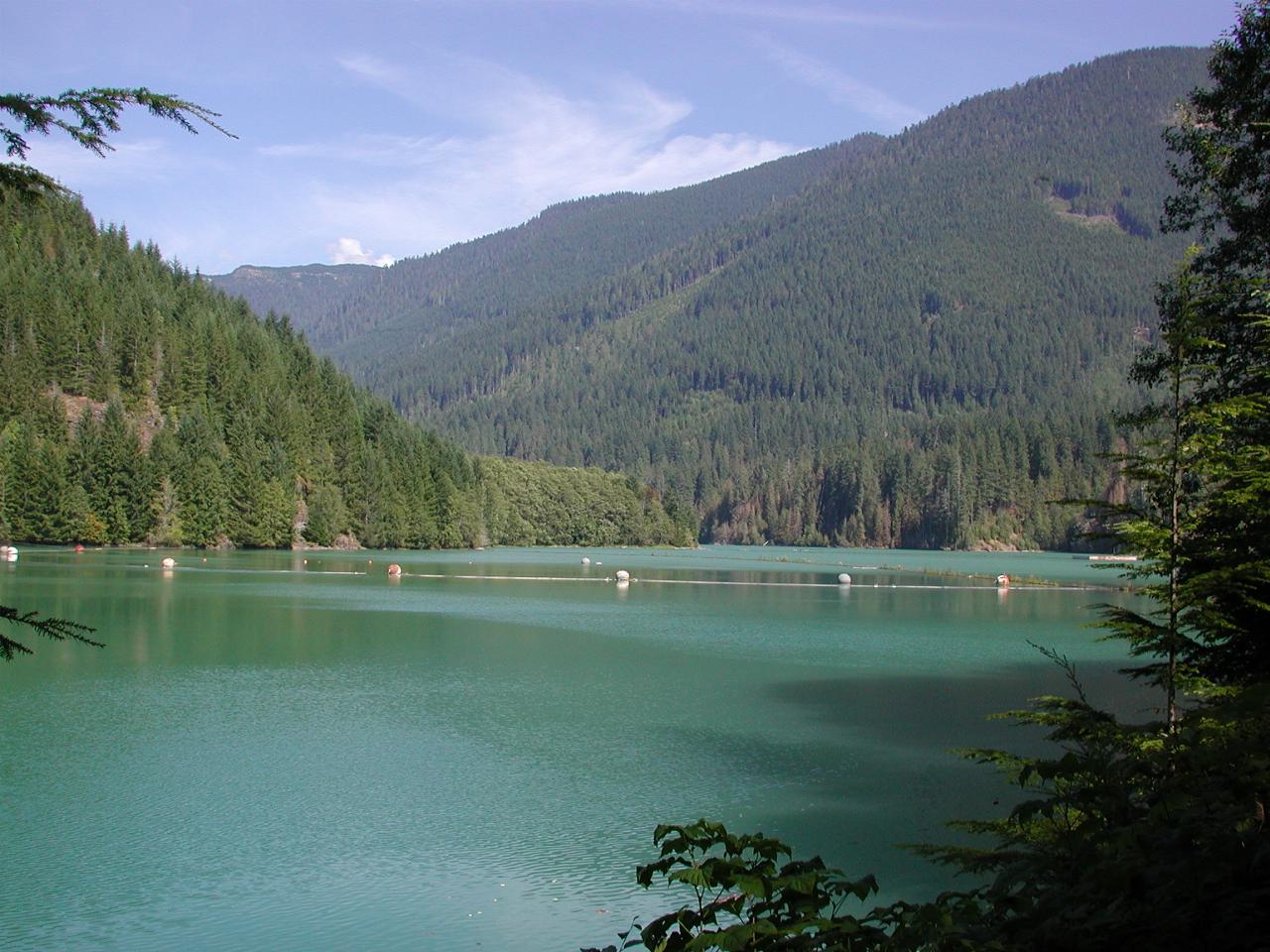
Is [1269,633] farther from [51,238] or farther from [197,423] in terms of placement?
[51,238]

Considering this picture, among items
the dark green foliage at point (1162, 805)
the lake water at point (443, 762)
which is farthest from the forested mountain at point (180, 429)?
the dark green foliage at point (1162, 805)

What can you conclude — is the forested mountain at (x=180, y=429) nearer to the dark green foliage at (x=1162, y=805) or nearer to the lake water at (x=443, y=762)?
the lake water at (x=443, y=762)

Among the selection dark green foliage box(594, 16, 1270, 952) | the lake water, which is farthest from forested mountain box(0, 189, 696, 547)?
dark green foliage box(594, 16, 1270, 952)

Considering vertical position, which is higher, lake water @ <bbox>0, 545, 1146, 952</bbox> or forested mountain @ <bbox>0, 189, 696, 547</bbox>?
forested mountain @ <bbox>0, 189, 696, 547</bbox>

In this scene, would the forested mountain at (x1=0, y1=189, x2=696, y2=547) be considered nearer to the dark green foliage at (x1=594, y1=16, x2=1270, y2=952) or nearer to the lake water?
the lake water

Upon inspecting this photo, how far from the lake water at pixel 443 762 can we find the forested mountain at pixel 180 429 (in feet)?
199

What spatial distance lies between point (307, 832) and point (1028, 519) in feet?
573

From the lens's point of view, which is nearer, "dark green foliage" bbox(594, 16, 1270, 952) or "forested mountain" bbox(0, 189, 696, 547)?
"dark green foliage" bbox(594, 16, 1270, 952)

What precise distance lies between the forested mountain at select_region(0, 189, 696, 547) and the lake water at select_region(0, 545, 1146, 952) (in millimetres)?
60693

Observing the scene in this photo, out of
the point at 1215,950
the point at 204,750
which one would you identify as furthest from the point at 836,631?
the point at 1215,950

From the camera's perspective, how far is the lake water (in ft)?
41.3

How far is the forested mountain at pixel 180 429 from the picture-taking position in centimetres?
10169

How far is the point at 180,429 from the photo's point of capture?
377 feet

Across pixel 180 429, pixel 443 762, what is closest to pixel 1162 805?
pixel 443 762
